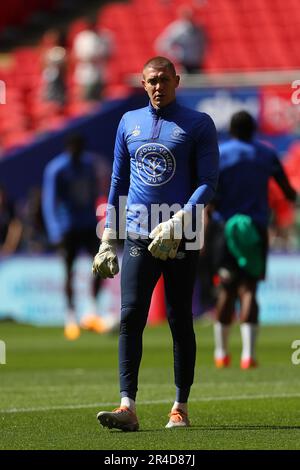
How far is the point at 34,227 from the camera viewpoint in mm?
24312

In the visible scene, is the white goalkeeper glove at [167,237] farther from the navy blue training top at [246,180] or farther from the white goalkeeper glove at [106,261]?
the navy blue training top at [246,180]

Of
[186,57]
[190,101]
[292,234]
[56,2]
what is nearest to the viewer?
[292,234]

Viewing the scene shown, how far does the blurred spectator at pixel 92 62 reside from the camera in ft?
85.8

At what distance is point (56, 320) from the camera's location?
21219 millimetres

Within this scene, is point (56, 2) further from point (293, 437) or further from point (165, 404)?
point (293, 437)

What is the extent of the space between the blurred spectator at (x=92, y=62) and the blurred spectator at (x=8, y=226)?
109 inches

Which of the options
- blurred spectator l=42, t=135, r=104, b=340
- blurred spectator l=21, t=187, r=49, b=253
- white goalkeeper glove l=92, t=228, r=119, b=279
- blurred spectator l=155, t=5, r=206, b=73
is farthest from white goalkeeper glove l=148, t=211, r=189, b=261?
blurred spectator l=155, t=5, r=206, b=73

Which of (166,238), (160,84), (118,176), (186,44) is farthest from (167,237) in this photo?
(186,44)

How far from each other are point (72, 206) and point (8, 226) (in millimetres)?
7002

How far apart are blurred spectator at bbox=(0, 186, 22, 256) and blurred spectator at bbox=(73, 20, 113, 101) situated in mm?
2773

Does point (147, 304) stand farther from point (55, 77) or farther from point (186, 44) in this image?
point (55, 77)

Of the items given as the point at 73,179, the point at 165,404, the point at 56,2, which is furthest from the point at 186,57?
the point at 165,404

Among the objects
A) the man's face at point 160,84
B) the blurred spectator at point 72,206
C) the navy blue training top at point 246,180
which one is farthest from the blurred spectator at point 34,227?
the man's face at point 160,84
